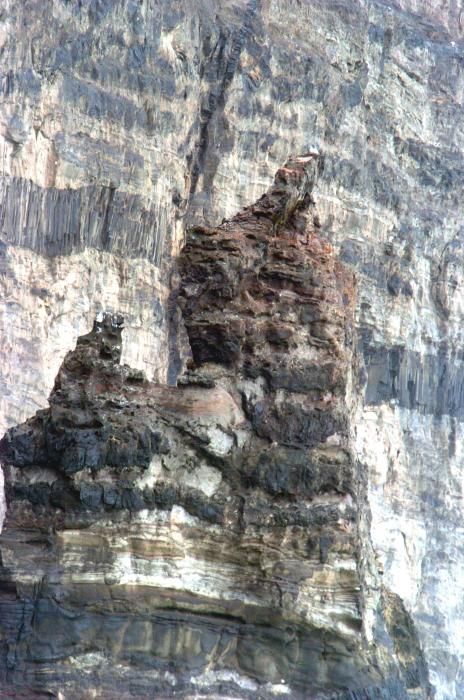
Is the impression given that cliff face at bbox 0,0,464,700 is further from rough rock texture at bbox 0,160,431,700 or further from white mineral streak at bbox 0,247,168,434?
rough rock texture at bbox 0,160,431,700

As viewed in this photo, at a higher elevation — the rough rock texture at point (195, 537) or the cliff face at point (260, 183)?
the cliff face at point (260, 183)

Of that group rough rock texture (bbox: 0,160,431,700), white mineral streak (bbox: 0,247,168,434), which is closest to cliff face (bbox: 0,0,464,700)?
white mineral streak (bbox: 0,247,168,434)

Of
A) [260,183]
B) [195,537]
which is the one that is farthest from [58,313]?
[195,537]

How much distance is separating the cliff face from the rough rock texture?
67.3ft

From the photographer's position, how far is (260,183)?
41.1m

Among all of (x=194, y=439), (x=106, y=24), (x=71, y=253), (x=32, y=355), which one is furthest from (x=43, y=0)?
(x=194, y=439)

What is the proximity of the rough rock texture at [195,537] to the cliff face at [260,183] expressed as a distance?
2050 centimetres

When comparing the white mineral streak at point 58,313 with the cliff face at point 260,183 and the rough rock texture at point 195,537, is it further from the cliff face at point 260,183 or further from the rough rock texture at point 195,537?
the rough rock texture at point 195,537

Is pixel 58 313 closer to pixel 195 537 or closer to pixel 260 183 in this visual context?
pixel 260 183

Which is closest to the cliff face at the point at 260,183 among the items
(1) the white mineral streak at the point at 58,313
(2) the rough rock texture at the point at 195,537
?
(1) the white mineral streak at the point at 58,313

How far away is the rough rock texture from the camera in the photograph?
10023mm

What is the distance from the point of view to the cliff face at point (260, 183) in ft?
110

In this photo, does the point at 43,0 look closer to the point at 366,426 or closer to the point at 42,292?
the point at 42,292

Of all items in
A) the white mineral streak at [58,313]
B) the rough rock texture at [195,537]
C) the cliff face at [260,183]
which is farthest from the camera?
the cliff face at [260,183]
